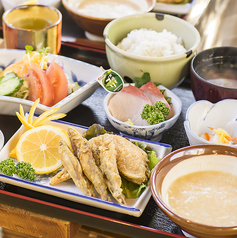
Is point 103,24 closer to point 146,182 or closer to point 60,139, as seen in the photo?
point 60,139

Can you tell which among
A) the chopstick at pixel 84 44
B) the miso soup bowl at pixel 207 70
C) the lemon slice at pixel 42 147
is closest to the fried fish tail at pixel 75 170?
the lemon slice at pixel 42 147

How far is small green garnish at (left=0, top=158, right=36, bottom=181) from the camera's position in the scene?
1.33m

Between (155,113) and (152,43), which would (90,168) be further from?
(152,43)

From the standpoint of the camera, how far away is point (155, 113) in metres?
1.56

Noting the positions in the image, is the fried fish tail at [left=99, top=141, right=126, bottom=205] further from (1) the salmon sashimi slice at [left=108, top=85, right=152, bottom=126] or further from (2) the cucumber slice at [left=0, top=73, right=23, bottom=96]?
(2) the cucumber slice at [left=0, top=73, right=23, bottom=96]

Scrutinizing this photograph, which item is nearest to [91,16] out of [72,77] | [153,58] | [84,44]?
[84,44]

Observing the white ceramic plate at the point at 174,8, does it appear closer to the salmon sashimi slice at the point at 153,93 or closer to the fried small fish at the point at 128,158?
the salmon sashimi slice at the point at 153,93

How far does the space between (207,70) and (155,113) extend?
19.9 inches

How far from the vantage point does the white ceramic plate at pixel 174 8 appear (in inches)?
105

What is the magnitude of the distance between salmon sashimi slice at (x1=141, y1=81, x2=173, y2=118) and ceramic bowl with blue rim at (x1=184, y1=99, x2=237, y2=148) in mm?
136

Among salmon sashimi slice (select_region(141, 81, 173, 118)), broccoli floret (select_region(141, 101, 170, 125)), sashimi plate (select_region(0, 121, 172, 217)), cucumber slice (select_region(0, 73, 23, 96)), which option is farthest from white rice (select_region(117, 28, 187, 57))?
sashimi plate (select_region(0, 121, 172, 217))

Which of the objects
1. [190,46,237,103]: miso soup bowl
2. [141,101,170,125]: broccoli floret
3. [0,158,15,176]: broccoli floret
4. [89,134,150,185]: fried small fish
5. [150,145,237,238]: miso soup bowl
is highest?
[190,46,237,103]: miso soup bowl

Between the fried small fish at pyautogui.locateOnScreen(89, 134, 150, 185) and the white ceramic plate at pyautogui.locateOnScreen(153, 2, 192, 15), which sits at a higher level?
the white ceramic plate at pyautogui.locateOnScreen(153, 2, 192, 15)

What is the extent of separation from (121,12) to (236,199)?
1.76m
